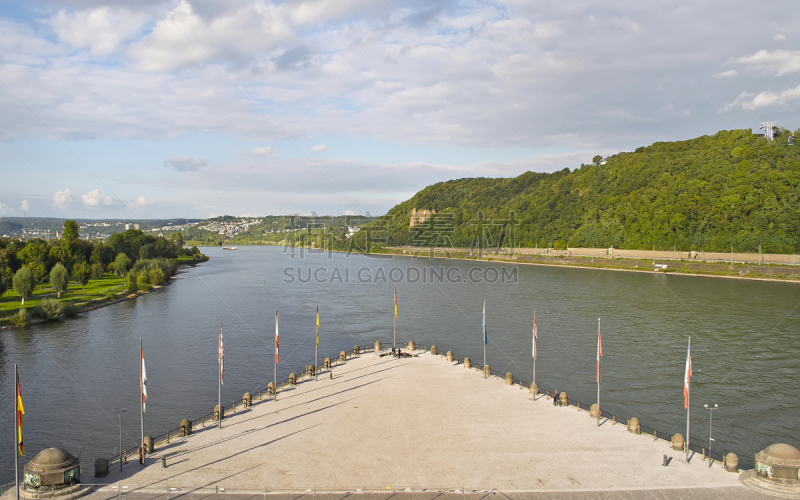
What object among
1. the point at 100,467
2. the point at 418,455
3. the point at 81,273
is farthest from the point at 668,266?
the point at 100,467

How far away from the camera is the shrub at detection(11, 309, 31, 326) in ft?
171

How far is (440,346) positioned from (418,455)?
79.2 ft

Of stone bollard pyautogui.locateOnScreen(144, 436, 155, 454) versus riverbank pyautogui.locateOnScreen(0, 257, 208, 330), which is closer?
stone bollard pyautogui.locateOnScreen(144, 436, 155, 454)

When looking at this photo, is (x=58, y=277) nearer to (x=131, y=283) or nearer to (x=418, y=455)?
(x=131, y=283)

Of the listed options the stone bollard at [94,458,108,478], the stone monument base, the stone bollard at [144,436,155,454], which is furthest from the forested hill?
the stone bollard at [94,458,108,478]

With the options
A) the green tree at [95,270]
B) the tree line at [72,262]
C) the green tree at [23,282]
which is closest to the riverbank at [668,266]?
the tree line at [72,262]

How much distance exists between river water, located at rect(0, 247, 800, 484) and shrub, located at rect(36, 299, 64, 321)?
1299mm

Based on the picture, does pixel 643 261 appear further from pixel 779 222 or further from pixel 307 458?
pixel 307 458

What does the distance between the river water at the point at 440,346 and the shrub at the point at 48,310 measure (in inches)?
51.1

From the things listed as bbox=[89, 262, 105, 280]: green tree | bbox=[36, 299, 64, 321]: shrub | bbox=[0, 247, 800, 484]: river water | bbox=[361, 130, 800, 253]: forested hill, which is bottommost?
bbox=[0, 247, 800, 484]: river water

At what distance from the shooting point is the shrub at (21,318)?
52031 millimetres

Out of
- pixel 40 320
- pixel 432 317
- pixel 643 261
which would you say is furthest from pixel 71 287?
pixel 643 261

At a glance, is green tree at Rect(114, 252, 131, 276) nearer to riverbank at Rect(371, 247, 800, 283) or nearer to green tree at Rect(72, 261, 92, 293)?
green tree at Rect(72, 261, 92, 293)

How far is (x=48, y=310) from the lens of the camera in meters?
55.4
